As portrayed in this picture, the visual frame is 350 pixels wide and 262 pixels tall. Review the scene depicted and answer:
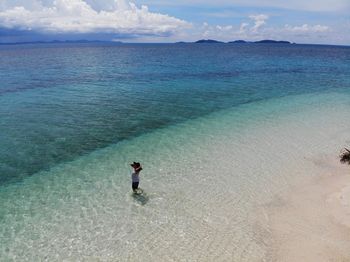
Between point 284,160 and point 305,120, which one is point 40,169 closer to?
point 284,160

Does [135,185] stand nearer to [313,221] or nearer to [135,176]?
[135,176]

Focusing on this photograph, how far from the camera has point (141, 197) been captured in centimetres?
1938

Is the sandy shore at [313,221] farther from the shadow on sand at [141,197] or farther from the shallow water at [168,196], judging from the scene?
the shadow on sand at [141,197]

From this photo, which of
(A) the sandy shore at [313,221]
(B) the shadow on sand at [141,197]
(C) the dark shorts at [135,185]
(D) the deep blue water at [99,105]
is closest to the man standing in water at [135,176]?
(C) the dark shorts at [135,185]

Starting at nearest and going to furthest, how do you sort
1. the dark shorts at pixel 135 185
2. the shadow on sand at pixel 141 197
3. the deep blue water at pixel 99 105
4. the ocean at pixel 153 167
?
1. the ocean at pixel 153 167
2. the shadow on sand at pixel 141 197
3. the dark shorts at pixel 135 185
4. the deep blue water at pixel 99 105

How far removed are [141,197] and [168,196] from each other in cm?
156

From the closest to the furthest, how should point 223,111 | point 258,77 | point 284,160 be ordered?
point 284,160 → point 223,111 → point 258,77

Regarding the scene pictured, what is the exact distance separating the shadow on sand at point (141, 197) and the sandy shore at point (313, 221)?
6.73 metres

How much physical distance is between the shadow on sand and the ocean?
11 centimetres

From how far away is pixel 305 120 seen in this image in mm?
35875

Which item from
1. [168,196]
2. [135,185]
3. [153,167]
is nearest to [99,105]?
[153,167]

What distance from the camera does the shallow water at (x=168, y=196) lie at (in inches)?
600

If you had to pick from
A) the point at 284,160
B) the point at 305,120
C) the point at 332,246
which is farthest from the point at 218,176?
the point at 305,120

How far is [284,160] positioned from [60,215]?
53.2 ft
